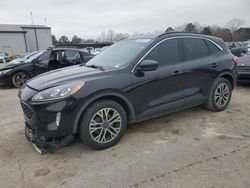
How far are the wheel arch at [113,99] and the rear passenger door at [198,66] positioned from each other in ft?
4.28

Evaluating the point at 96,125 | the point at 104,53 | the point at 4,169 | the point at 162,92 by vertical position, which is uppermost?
the point at 104,53

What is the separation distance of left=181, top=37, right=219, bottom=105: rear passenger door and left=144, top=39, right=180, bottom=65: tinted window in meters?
0.20

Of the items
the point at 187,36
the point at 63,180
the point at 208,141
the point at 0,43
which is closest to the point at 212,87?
the point at 187,36

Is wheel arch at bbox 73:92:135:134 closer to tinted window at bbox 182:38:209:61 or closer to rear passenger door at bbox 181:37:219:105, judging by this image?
rear passenger door at bbox 181:37:219:105

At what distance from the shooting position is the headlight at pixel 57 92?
3463mm

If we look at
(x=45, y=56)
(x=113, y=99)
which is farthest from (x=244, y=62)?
(x=45, y=56)

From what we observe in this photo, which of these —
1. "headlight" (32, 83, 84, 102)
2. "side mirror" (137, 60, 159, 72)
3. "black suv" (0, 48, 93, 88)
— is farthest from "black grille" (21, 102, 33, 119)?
"black suv" (0, 48, 93, 88)

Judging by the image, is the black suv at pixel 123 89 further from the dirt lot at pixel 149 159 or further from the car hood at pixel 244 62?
the car hood at pixel 244 62

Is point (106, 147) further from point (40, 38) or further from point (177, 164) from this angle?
point (40, 38)

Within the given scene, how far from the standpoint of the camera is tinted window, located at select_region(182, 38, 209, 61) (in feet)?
15.7

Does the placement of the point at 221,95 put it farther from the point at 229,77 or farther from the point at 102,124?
the point at 102,124

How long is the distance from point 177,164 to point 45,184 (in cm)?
166

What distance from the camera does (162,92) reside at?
4367 millimetres

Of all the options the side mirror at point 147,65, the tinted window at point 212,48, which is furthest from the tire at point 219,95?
the side mirror at point 147,65
